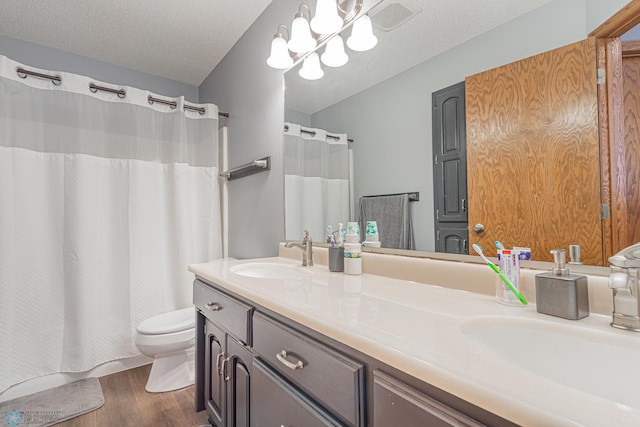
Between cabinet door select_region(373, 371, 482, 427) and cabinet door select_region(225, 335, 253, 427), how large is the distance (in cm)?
59

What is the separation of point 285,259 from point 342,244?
525 mm

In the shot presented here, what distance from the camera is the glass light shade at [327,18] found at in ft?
4.59

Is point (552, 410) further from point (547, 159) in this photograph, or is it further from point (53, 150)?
point (53, 150)

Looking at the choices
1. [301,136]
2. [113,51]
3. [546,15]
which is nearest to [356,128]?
[301,136]

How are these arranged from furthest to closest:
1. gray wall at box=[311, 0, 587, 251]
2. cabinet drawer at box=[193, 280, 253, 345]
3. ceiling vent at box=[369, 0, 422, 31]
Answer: ceiling vent at box=[369, 0, 422, 31] → cabinet drawer at box=[193, 280, 253, 345] → gray wall at box=[311, 0, 587, 251]

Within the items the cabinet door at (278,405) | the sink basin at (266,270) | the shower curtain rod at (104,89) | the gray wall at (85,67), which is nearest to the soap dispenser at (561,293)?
the cabinet door at (278,405)

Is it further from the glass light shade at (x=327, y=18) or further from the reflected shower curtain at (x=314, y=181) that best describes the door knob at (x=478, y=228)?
the glass light shade at (x=327, y=18)

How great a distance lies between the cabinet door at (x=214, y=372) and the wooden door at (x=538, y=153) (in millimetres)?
1119

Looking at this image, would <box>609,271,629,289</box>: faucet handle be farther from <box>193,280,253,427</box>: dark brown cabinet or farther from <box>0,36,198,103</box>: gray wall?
<box>0,36,198,103</box>: gray wall

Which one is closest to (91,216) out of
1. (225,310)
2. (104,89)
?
(104,89)

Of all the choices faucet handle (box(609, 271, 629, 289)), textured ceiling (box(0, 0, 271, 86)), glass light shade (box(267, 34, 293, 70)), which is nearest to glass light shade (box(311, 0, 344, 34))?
glass light shade (box(267, 34, 293, 70))

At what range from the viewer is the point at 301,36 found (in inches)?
60.6

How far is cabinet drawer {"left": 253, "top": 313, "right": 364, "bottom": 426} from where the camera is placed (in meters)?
0.60

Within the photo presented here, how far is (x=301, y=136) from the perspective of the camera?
1.73 meters
